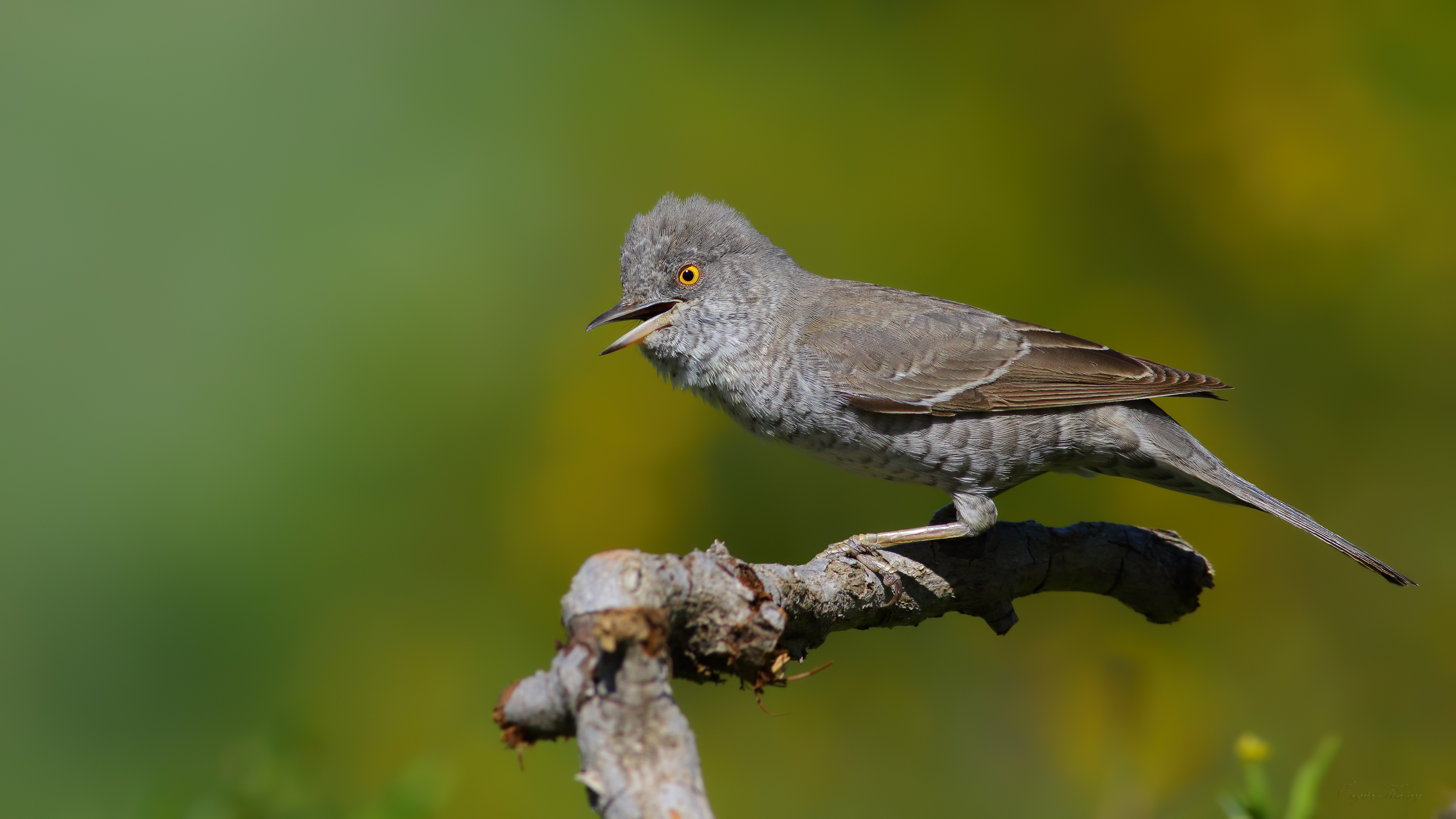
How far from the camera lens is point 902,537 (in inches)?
145

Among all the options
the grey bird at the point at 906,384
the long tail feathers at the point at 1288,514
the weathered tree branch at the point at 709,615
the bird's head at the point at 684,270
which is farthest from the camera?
the bird's head at the point at 684,270

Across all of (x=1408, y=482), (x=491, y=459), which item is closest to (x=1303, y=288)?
(x=1408, y=482)

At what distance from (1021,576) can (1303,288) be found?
132 inches

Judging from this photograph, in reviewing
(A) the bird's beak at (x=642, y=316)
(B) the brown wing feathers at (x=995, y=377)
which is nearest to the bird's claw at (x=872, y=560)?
(B) the brown wing feathers at (x=995, y=377)

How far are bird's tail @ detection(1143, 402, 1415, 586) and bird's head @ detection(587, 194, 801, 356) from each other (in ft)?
5.56

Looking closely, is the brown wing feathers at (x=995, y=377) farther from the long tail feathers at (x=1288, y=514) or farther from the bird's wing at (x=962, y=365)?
the long tail feathers at (x=1288, y=514)

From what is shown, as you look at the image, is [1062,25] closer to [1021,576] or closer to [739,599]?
[1021,576]

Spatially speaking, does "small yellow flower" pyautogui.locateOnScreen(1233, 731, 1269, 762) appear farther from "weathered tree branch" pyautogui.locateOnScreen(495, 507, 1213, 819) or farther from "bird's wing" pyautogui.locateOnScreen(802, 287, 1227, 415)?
"bird's wing" pyautogui.locateOnScreen(802, 287, 1227, 415)

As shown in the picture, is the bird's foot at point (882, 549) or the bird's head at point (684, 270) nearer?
the bird's foot at point (882, 549)

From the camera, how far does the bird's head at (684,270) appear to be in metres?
4.19

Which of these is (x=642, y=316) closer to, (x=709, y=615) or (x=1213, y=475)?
(x=709, y=615)

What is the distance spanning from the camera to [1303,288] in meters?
5.77

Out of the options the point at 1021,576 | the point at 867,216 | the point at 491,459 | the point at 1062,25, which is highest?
the point at 1062,25
